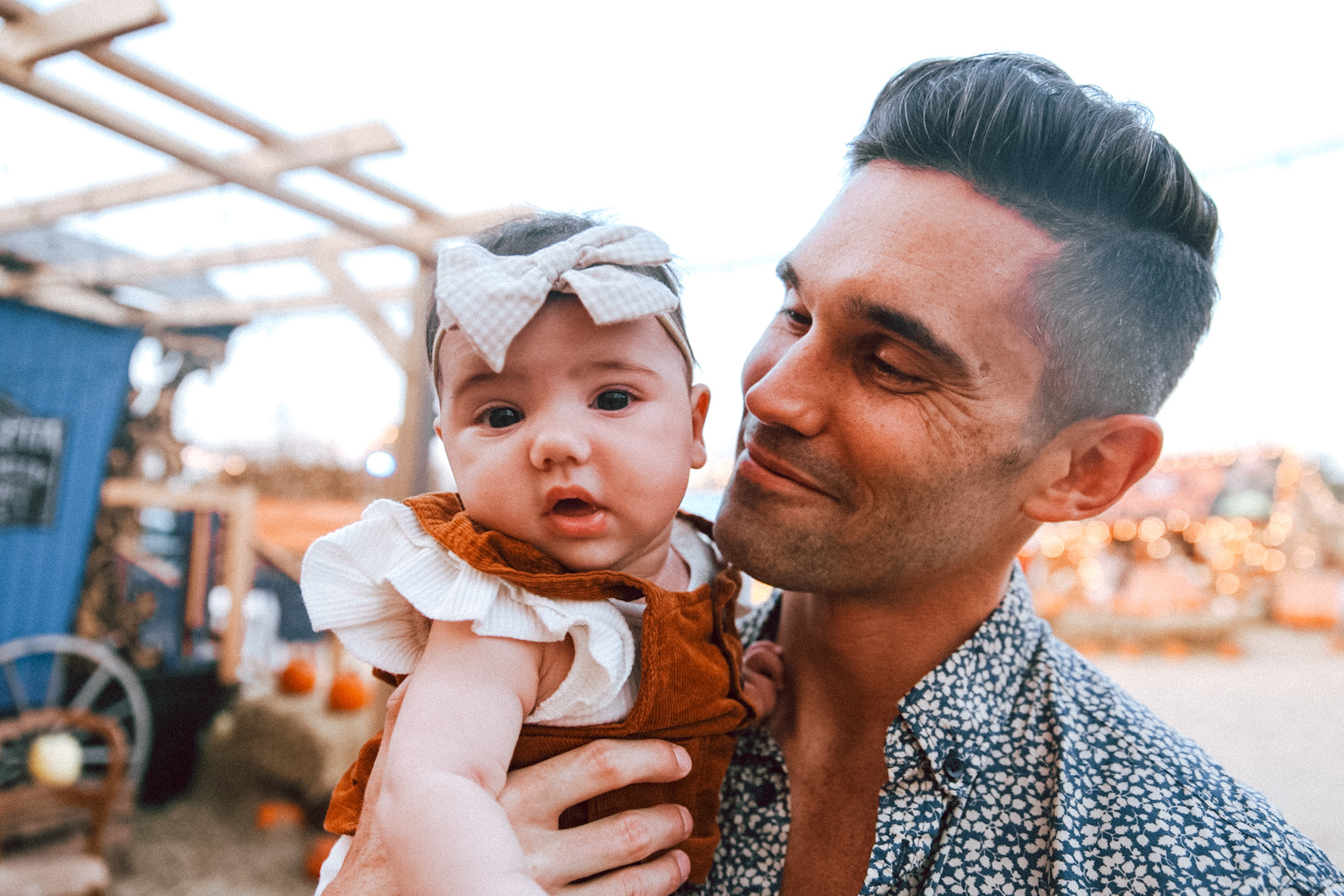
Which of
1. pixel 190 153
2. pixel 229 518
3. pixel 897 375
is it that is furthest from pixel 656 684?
pixel 229 518

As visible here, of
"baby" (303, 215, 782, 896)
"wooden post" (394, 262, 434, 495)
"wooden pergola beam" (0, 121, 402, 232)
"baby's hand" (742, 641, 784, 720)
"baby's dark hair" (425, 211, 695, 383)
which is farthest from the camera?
"wooden post" (394, 262, 434, 495)

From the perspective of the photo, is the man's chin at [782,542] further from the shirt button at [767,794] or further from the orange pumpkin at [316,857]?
the orange pumpkin at [316,857]

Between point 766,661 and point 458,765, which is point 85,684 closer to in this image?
point 766,661

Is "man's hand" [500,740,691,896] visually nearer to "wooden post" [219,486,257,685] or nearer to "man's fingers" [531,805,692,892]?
"man's fingers" [531,805,692,892]

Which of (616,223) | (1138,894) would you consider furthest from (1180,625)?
(616,223)

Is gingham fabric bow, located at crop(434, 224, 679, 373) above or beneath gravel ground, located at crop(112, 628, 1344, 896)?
above

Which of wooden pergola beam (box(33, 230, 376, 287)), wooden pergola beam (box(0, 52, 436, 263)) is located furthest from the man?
wooden pergola beam (box(33, 230, 376, 287))

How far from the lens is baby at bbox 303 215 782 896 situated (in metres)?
1.02

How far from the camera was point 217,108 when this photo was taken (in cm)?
309

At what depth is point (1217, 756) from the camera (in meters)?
2.61

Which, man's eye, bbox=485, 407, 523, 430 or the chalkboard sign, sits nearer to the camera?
man's eye, bbox=485, 407, 523, 430

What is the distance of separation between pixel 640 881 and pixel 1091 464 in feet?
3.53

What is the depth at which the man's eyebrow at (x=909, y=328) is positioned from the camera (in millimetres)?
1269

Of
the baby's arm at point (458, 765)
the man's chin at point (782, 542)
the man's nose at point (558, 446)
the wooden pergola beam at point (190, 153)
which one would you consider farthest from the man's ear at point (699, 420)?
the wooden pergola beam at point (190, 153)
